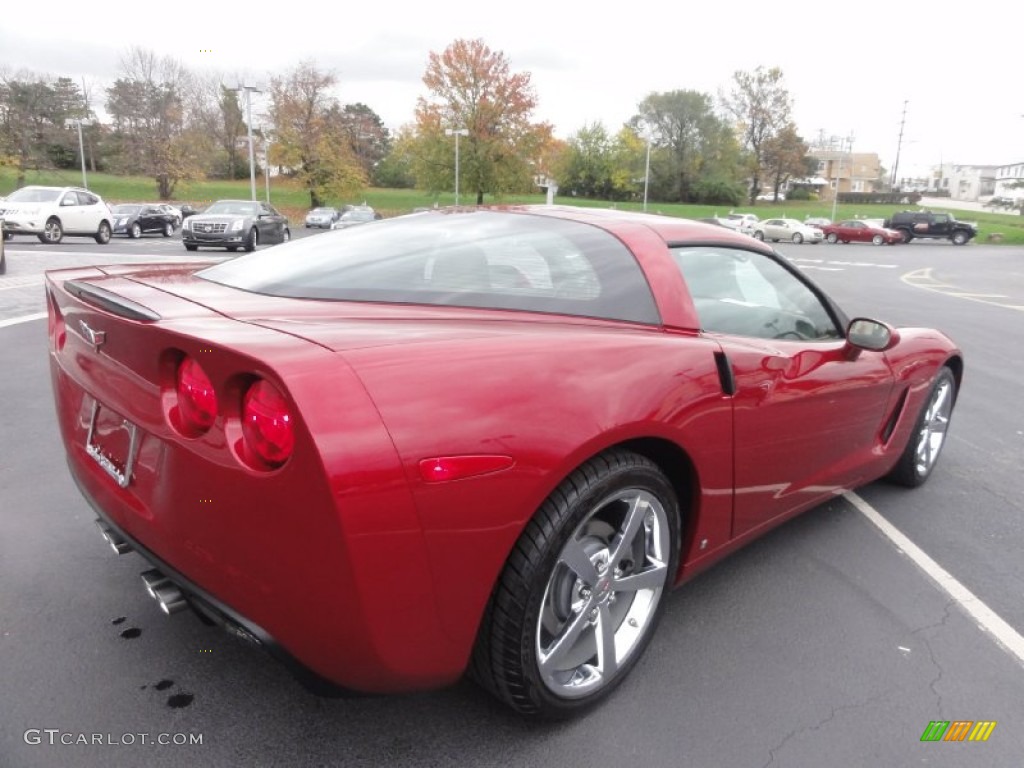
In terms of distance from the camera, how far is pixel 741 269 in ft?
10.1

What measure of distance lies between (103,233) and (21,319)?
16.5 m

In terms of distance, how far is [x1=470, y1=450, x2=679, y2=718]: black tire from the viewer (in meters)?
1.88

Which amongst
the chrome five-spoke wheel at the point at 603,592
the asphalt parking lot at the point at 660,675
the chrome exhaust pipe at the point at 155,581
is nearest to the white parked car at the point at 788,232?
the asphalt parking lot at the point at 660,675

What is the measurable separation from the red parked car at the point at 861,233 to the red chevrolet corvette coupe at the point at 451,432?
45.2 meters

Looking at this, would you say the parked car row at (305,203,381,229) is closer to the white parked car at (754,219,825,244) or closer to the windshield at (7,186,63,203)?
the windshield at (7,186,63,203)

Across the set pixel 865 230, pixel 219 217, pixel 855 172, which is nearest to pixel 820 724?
pixel 219 217

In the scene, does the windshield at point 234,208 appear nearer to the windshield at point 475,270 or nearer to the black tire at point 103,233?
the black tire at point 103,233

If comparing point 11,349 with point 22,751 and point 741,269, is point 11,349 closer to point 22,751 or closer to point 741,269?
point 22,751

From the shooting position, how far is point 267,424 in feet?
5.41

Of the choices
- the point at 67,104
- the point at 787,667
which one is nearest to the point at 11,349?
the point at 787,667

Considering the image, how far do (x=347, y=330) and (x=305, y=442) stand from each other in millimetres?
426

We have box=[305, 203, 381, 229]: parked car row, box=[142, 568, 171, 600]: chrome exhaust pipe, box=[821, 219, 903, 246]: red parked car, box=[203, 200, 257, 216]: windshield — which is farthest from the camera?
box=[821, 219, 903, 246]: red parked car

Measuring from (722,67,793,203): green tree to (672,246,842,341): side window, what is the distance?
88.7m

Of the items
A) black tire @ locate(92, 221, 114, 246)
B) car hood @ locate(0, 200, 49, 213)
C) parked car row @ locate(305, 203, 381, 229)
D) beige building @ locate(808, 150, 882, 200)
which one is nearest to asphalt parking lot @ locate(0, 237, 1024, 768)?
car hood @ locate(0, 200, 49, 213)
